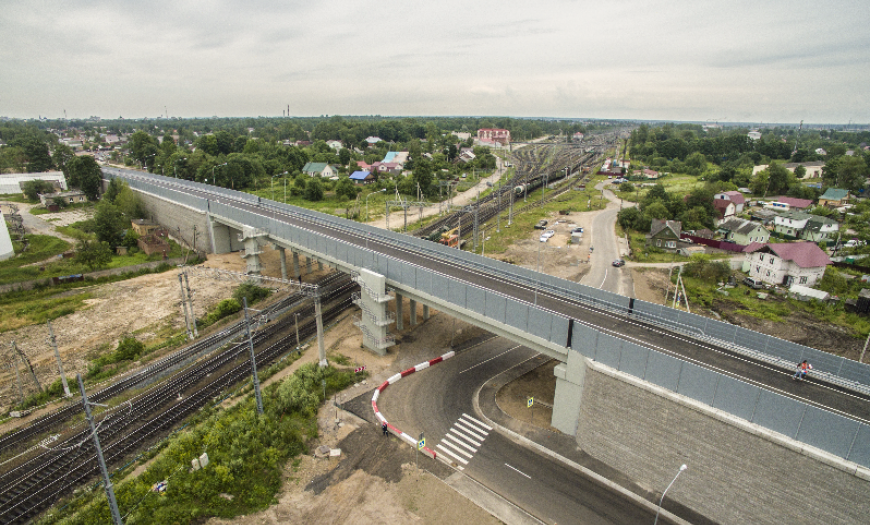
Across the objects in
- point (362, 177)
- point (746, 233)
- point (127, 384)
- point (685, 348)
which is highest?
point (685, 348)

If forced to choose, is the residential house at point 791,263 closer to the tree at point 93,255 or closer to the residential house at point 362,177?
the tree at point 93,255

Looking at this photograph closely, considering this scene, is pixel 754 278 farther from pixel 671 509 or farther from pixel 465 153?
pixel 465 153

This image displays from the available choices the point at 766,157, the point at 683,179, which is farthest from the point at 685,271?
the point at 766,157

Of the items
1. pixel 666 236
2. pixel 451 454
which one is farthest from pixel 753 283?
pixel 451 454

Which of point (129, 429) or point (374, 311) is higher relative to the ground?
point (374, 311)

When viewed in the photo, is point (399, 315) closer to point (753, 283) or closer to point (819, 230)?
point (753, 283)

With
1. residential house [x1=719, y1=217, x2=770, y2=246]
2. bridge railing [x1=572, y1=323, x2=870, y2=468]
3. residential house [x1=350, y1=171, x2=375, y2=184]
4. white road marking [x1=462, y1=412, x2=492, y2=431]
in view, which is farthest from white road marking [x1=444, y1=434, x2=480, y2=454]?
residential house [x1=350, y1=171, x2=375, y2=184]

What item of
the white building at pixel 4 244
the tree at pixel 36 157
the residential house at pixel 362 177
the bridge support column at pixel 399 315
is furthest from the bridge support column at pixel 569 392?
the tree at pixel 36 157
